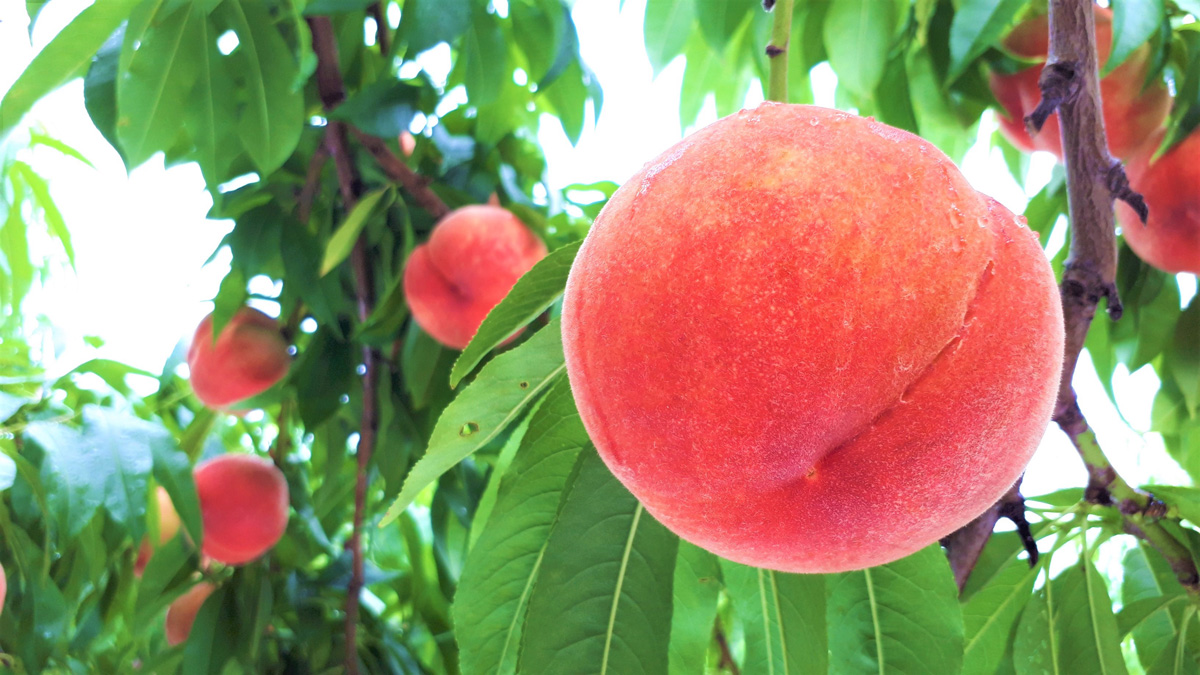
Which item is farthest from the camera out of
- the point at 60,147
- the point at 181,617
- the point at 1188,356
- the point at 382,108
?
the point at 181,617

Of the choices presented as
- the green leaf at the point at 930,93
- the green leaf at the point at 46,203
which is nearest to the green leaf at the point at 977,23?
the green leaf at the point at 930,93

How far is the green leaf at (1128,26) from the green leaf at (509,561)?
24.4 inches

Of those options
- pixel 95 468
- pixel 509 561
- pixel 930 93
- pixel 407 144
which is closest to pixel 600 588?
pixel 509 561

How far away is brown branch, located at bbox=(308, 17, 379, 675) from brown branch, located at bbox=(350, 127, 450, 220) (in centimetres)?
5

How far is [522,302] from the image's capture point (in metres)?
0.69

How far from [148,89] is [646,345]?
90cm

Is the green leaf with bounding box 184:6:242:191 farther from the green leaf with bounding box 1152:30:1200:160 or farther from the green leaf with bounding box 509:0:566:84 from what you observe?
the green leaf with bounding box 1152:30:1200:160

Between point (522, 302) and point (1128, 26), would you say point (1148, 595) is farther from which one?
point (522, 302)

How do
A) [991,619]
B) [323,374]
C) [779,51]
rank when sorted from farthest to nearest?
[323,374], [991,619], [779,51]

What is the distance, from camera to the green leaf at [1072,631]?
80 cm

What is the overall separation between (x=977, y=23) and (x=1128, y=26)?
5.6 inches

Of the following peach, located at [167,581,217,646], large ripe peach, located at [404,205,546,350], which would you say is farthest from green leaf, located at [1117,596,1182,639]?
peach, located at [167,581,217,646]

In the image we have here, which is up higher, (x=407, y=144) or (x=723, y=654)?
(x=407, y=144)

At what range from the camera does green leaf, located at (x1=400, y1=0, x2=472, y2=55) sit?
1.07m
